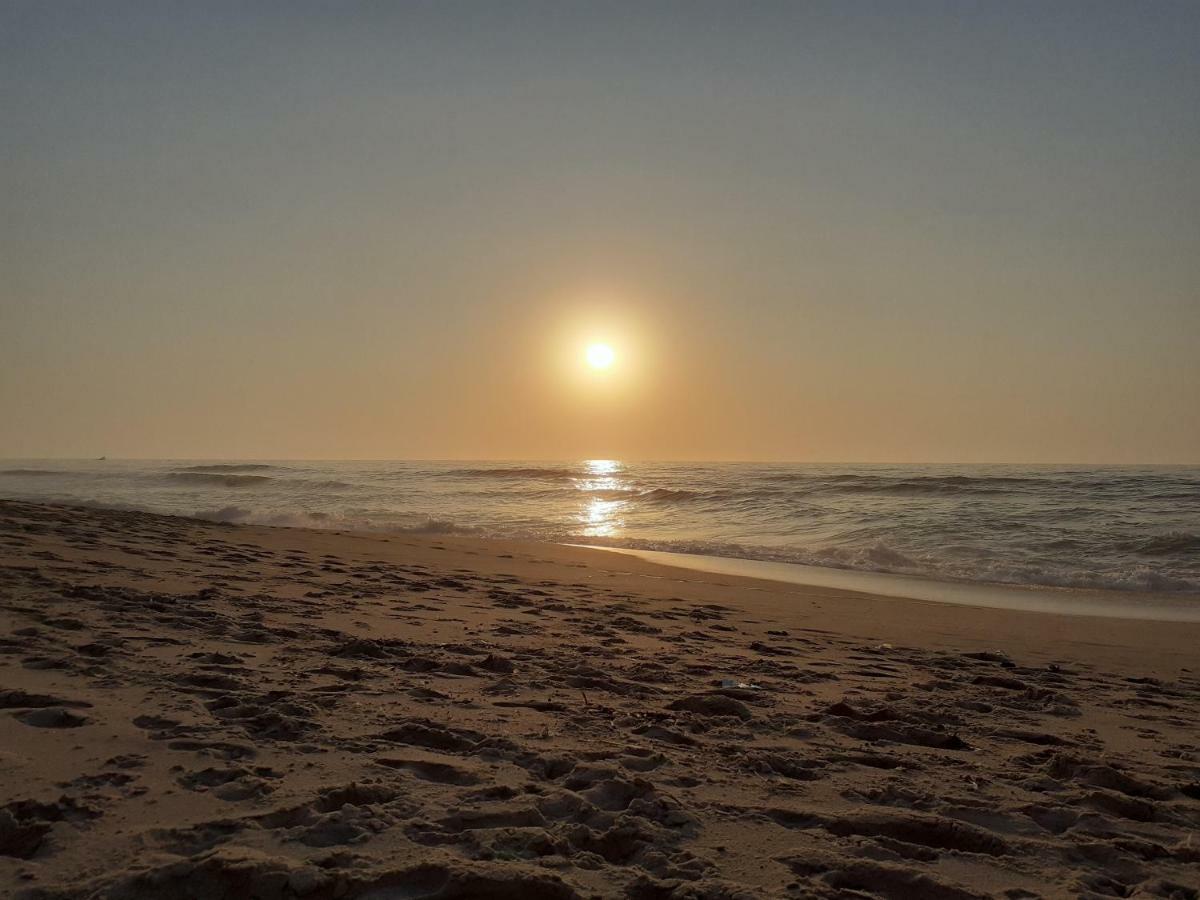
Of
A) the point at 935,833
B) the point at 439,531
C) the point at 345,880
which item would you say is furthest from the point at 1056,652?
the point at 439,531

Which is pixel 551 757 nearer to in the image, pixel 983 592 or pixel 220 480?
pixel 983 592

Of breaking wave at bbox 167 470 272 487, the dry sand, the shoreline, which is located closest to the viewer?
the dry sand

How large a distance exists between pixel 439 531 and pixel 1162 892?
15.8 metres

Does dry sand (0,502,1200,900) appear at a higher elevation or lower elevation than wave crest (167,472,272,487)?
higher

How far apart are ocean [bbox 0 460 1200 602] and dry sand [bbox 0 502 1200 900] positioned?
232 inches

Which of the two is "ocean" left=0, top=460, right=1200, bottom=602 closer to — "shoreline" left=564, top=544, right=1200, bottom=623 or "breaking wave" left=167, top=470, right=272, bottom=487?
"shoreline" left=564, top=544, right=1200, bottom=623

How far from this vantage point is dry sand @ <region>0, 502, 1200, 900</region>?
2188 millimetres

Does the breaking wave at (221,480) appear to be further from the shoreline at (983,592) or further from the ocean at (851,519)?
the shoreline at (983,592)

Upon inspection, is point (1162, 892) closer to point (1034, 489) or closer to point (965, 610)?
point (965, 610)

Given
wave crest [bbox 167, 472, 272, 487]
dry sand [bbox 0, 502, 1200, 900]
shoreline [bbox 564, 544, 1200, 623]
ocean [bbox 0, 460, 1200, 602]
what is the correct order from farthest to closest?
1. wave crest [bbox 167, 472, 272, 487]
2. ocean [bbox 0, 460, 1200, 602]
3. shoreline [bbox 564, 544, 1200, 623]
4. dry sand [bbox 0, 502, 1200, 900]

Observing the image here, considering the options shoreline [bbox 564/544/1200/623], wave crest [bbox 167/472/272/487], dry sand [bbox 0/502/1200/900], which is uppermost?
dry sand [bbox 0/502/1200/900]

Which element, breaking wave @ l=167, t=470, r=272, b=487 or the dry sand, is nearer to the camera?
the dry sand

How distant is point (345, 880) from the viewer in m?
2.02

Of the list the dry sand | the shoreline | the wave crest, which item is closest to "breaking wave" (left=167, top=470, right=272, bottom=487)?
the wave crest
